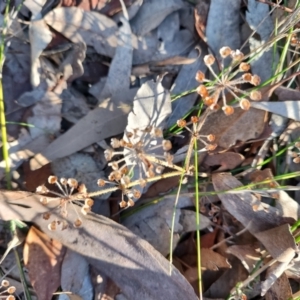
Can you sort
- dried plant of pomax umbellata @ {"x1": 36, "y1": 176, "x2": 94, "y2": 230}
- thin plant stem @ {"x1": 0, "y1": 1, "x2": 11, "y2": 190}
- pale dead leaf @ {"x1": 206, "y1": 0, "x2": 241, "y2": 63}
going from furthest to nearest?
1. pale dead leaf @ {"x1": 206, "y1": 0, "x2": 241, "y2": 63}
2. thin plant stem @ {"x1": 0, "y1": 1, "x2": 11, "y2": 190}
3. dried plant of pomax umbellata @ {"x1": 36, "y1": 176, "x2": 94, "y2": 230}

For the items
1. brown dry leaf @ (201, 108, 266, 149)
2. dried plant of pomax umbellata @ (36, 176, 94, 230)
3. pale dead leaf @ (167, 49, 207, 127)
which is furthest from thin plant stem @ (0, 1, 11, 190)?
brown dry leaf @ (201, 108, 266, 149)

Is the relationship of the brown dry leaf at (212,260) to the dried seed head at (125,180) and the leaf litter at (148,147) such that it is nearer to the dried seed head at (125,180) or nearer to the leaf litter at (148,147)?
the leaf litter at (148,147)

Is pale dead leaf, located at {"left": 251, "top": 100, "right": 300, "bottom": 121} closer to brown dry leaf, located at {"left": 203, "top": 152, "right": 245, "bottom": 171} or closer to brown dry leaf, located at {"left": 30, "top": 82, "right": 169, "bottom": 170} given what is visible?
A: brown dry leaf, located at {"left": 203, "top": 152, "right": 245, "bottom": 171}

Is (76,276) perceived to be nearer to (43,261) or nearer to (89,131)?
(43,261)

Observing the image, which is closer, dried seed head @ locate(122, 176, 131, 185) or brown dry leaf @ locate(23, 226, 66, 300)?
dried seed head @ locate(122, 176, 131, 185)

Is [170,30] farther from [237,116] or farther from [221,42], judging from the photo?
[237,116]

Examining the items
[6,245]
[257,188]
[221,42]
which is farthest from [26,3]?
[257,188]
